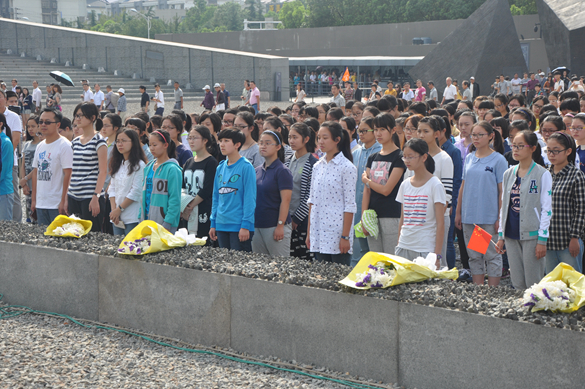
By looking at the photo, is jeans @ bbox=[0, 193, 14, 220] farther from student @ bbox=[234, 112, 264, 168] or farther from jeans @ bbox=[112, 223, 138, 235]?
student @ bbox=[234, 112, 264, 168]

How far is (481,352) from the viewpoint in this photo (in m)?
3.62

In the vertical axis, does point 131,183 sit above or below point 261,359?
above

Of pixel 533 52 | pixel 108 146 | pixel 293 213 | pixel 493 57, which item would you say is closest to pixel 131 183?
pixel 108 146

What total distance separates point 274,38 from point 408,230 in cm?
5489

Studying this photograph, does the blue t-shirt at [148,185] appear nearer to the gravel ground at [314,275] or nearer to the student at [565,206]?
the gravel ground at [314,275]

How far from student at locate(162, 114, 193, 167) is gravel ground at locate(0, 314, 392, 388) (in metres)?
2.75

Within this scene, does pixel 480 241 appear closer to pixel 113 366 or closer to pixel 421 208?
pixel 421 208

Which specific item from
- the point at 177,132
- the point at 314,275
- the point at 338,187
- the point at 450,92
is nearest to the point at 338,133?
the point at 338,187

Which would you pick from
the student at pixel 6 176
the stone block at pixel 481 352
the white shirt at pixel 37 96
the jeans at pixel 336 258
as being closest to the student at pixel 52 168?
the student at pixel 6 176

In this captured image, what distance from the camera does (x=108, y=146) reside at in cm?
733

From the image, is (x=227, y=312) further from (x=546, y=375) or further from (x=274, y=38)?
(x=274, y=38)

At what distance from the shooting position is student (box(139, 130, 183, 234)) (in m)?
6.18

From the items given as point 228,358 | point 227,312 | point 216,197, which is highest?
point 216,197

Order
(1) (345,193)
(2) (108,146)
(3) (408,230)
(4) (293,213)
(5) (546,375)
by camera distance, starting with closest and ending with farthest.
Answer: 1. (5) (546,375)
2. (3) (408,230)
3. (1) (345,193)
4. (4) (293,213)
5. (2) (108,146)
